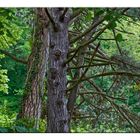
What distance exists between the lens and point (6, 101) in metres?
2.37

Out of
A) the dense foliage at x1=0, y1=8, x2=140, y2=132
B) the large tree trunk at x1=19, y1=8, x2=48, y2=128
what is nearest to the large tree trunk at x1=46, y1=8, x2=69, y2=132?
the dense foliage at x1=0, y1=8, x2=140, y2=132

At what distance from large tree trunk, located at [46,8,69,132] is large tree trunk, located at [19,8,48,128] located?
0.33m

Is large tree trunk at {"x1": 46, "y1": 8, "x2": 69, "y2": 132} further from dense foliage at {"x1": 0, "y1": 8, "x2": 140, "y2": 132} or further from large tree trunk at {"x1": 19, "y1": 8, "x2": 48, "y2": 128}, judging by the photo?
large tree trunk at {"x1": 19, "y1": 8, "x2": 48, "y2": 128}

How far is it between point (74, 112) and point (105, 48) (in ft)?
1.35

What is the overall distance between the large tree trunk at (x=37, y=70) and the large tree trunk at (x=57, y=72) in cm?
33

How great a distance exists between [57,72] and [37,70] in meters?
0.48

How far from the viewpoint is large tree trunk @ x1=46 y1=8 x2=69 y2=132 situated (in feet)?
7.64

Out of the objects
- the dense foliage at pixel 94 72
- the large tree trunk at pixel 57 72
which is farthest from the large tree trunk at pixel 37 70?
the large tree trunk at pixel 57 72

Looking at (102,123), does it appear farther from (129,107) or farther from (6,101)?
(6,101)

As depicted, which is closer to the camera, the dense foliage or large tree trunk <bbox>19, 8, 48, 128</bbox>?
the dense foliage
